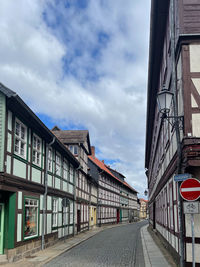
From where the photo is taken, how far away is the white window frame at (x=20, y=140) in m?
13.1

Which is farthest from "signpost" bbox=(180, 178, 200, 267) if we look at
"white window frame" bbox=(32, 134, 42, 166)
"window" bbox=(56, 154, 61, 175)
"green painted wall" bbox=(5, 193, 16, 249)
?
"window" bbox=(56, 154, 61, 175)

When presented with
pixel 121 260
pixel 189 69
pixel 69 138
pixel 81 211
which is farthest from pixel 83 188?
pixel 189 69

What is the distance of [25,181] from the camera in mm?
13773

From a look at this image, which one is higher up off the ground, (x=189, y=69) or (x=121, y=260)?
(x=189, y=69)

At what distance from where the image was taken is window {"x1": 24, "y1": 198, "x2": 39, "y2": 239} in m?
14.1

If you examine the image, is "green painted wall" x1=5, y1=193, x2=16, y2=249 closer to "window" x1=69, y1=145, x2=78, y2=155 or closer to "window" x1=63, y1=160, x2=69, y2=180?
"window" x1=63, y1=160, x2=69, y2=180

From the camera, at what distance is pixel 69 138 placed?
30.4 m

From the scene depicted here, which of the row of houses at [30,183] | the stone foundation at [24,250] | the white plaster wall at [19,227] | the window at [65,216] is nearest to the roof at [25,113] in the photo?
the row of houses at [30,183]

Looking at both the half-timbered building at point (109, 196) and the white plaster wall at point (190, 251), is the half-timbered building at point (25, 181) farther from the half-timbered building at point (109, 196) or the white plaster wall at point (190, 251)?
the half-timbered building at point (109, 196)

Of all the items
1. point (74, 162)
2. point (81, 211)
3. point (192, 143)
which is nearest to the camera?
point (192, 143)

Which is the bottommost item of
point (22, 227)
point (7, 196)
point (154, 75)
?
point (22, 227)

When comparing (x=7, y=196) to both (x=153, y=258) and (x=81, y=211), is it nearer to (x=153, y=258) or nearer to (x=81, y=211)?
(x=153, y=258)

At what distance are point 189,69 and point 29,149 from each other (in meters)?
7.75

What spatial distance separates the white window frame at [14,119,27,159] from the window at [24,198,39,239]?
1.99 m
